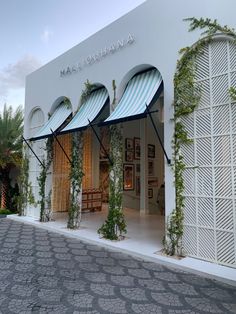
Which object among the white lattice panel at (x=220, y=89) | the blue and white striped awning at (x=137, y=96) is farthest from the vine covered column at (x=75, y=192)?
the white lattice panel at (x=220, y=89)

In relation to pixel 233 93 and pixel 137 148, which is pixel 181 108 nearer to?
pixel 233 93

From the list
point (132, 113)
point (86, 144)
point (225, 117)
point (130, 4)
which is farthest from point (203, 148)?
point (86, 144)

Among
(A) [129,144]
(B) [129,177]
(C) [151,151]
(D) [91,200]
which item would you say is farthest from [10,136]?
(C) [151,151]

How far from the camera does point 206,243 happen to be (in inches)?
199

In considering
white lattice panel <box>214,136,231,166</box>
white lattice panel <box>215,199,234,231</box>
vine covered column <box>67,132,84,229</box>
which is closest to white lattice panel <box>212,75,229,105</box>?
white lattice panel <box>214,136,231,166</box>

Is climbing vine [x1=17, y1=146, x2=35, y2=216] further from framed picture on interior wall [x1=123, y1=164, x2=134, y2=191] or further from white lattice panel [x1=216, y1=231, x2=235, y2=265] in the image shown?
white lattice panel [x1=216, y1=231, x2=235, y2=265]

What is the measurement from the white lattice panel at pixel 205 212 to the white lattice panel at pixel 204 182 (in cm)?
12

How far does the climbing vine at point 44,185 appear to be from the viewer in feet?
29.5

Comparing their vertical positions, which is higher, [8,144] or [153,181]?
[8,144]

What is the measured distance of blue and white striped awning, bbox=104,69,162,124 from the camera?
5586mm

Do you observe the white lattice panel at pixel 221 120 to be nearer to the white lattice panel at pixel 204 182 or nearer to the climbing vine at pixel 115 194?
Answer: the white lattice panel at pixel 204 182

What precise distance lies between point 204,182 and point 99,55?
4627mm

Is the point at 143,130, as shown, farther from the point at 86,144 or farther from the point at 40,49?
the point at 40,49

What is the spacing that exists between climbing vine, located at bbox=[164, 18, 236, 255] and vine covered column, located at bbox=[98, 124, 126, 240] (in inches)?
55.1
